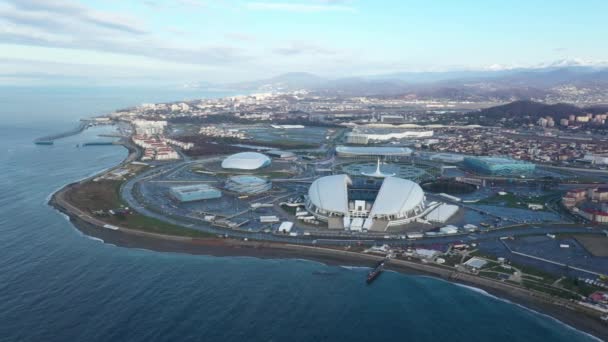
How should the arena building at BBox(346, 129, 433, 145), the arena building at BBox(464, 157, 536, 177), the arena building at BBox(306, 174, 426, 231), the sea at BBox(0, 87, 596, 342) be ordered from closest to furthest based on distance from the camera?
1. the sea at BBox(0, 87, 596, 342)
2. the arena building at BBox(306, 174, 426, 231)
3. the arena building at BBox(464, 157, 536, 177)
4. the arena building at BBox(346, 129, 433, 145)

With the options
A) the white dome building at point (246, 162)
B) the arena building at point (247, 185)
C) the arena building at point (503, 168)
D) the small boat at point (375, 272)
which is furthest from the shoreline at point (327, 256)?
the arena building at point (503, 168)

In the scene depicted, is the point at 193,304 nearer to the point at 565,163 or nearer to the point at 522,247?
the point at 522,247

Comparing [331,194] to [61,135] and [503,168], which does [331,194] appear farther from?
[61,135]

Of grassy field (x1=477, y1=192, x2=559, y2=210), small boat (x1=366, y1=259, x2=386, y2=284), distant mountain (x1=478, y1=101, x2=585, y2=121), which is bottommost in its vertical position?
grassy field (x1=477, y1=192, x2=559, y2=210)

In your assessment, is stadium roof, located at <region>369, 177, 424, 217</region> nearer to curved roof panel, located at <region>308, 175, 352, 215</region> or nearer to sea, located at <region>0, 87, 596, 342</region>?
curved roof panel, located at <region>308, 175, 352, 215</region>

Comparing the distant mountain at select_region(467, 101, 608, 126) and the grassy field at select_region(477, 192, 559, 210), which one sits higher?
the distant mountain at select_region(467, 101, 608, 126)

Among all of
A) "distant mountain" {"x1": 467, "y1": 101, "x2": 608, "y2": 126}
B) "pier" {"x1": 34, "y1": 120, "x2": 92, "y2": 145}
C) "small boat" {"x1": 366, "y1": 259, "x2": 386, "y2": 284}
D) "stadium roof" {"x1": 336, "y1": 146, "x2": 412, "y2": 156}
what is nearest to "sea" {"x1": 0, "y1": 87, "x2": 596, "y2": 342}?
"small boat" {"x1": 366, "y1": 259, "x2": 386, "y2": 284}
